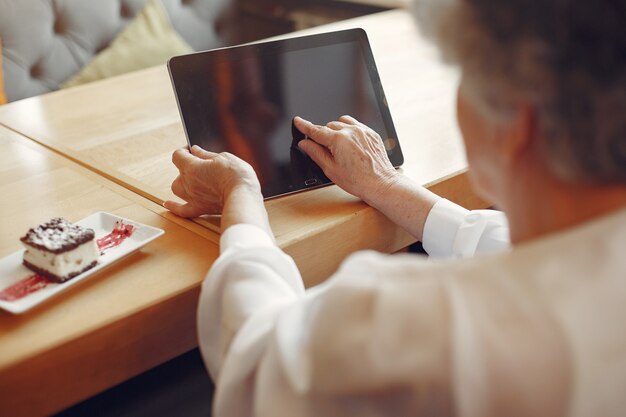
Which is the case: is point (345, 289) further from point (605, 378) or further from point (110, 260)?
point (110, 260)

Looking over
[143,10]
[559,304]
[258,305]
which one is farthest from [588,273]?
[143,10]

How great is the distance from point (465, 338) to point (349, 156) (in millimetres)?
588

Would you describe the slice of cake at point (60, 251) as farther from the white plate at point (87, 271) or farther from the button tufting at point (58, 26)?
the button tufting at point (58, 26)

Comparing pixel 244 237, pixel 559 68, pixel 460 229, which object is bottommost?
pixel 460 229

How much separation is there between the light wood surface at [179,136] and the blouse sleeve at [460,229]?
0.26 feet

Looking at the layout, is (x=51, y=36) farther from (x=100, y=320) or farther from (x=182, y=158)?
(x=100, y=320)

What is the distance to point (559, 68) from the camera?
2.00ft

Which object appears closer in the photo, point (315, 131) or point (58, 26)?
point (315, 131)

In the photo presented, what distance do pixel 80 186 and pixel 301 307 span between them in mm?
621

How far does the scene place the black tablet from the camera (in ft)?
3.87

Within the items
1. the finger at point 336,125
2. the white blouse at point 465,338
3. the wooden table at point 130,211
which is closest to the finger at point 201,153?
the wooden table at point 130,211

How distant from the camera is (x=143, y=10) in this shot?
8.51ft

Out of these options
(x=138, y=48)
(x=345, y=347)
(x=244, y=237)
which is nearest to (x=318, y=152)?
(x=244, y=237)

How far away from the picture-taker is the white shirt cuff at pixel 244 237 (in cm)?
93
